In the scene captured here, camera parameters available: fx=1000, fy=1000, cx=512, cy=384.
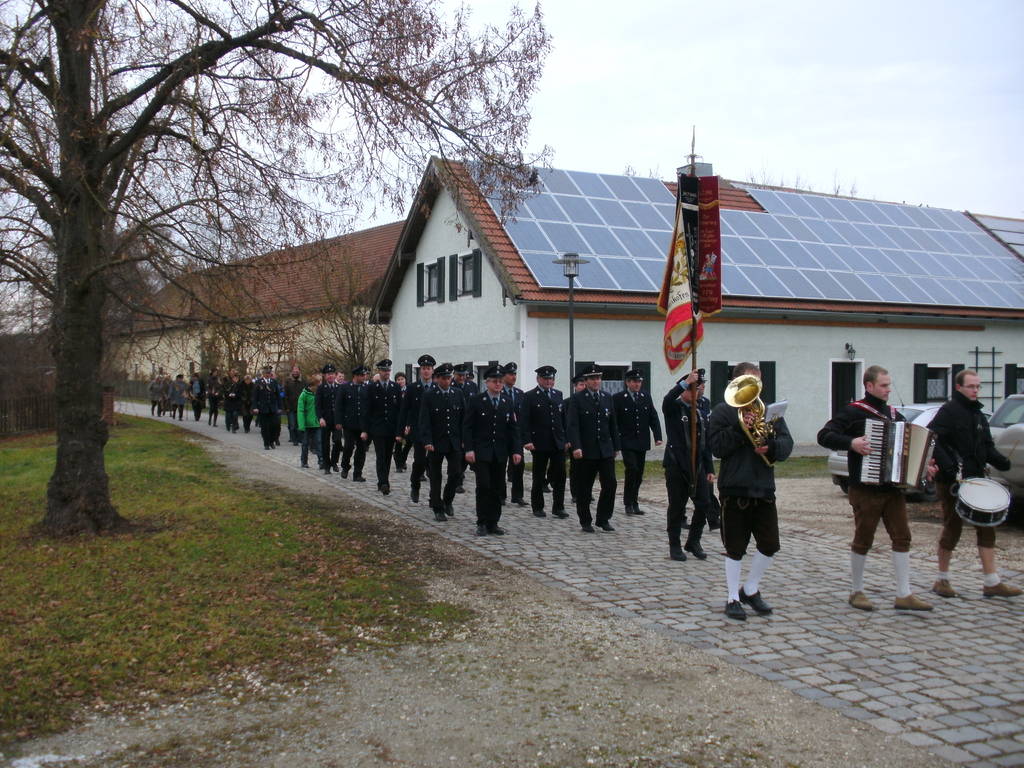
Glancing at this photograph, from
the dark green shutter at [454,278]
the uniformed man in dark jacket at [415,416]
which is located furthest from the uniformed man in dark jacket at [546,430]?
the dark green shutter at [454,278]

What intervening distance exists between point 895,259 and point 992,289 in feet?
10.4

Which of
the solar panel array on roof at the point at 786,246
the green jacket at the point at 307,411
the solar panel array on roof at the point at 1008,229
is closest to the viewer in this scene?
the green jacket at the point at 307,411

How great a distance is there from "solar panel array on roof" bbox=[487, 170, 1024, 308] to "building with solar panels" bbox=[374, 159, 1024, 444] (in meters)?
0.06

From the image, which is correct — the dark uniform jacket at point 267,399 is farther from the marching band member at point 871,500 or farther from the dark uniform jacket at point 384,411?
the marching band member at point 871,500

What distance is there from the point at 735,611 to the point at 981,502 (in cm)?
222

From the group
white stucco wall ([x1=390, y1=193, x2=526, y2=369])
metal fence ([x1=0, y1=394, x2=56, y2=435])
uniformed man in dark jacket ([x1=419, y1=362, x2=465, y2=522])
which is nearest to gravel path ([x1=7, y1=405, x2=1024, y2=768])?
uniformed man in dark jacket ([x1=419, y1=362, x2=465, y2=522])

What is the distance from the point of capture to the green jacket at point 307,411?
18297 mm

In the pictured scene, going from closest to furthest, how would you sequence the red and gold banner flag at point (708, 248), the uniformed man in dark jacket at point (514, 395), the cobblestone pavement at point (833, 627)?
the cobblestone pavement at point (833, 627) < the red and gold banner flag at point (708, 248) < the uniformed man in dark jacket at point (514, 395)

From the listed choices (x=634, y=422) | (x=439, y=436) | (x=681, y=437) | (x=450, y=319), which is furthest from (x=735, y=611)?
(x=450, y=319)

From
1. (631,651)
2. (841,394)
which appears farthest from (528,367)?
(631,651)

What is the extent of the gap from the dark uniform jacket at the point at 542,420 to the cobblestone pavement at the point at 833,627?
149 cm

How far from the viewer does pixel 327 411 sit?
1741 centimetres

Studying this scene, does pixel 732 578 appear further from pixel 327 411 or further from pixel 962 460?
pixel 327 411

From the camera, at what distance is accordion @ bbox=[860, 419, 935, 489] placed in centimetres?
719
